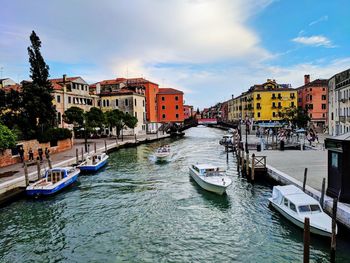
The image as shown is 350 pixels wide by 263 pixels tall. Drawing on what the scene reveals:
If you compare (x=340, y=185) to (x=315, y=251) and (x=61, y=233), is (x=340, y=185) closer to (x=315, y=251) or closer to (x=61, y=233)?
(x=315, y=251)

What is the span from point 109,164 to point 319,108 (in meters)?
59.0

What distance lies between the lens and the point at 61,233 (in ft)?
46.0

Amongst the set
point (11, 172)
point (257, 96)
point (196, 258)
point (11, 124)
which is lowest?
point (196, 258)

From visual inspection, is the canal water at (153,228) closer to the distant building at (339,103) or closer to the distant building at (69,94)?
the distant building at (339,103)

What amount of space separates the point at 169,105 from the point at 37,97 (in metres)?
53.2

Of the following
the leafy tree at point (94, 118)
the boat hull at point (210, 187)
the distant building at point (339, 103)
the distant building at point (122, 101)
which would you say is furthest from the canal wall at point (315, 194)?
the distant building at point (122, 101)

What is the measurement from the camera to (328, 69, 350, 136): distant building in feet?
131

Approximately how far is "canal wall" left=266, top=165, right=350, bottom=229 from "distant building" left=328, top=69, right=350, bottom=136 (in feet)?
76.3

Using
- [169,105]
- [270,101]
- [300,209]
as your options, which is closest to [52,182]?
[300,209]

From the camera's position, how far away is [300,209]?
13.4m

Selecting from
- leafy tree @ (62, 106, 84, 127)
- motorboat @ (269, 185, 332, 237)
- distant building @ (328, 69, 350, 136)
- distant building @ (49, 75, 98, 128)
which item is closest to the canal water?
motorboat @ (269, 185, 332, 237)

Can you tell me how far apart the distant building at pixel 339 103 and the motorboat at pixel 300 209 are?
2899 centimetres

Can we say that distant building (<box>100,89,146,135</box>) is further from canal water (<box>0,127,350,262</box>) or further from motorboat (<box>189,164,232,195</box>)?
motorboat (<box>189,164,232,195</box>)

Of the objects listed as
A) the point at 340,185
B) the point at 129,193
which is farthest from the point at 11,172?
the point at 340,185
